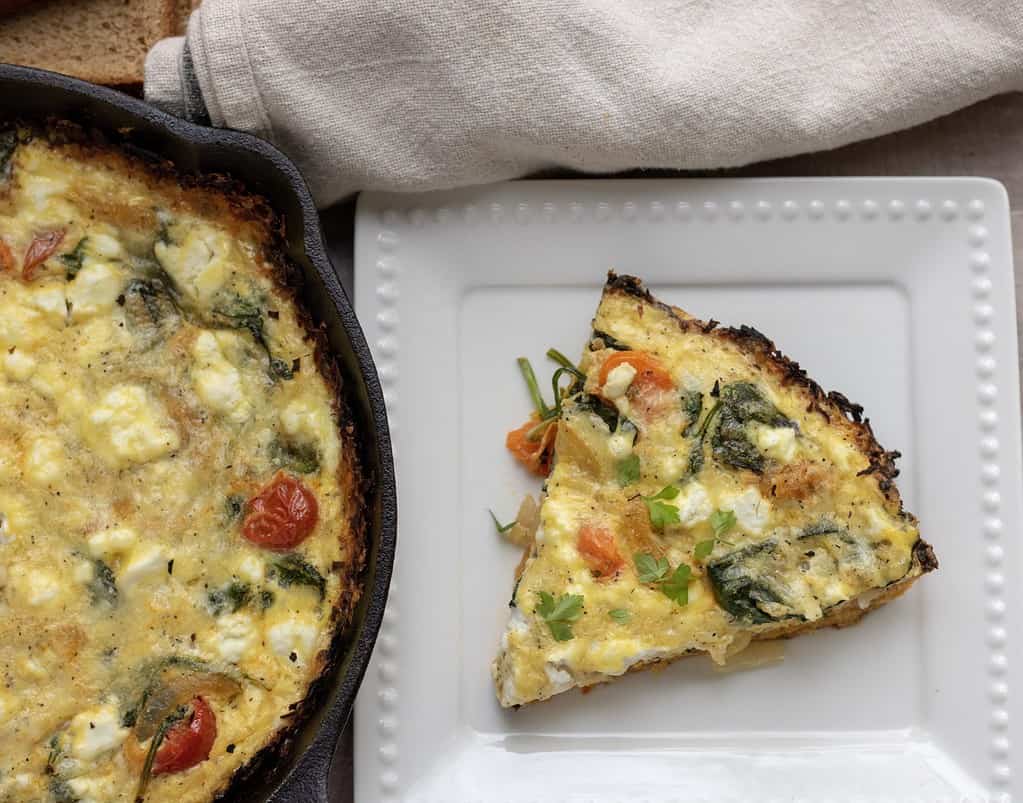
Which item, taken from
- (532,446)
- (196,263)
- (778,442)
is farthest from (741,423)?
(196,263)

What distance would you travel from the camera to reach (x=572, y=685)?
3213 millimetres

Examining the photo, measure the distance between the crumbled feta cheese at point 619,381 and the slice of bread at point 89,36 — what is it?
175cm

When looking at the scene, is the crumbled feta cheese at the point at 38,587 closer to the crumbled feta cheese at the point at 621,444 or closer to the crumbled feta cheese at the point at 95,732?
the crumbled feta cheese at the point at 95,732

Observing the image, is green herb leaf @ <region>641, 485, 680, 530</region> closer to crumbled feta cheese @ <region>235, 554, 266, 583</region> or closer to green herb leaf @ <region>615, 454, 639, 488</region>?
green herb leaf @ <region>615, 454, 639, 488</region>

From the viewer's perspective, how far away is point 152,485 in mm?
2791

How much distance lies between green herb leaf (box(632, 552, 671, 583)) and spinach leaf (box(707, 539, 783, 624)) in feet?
0.44

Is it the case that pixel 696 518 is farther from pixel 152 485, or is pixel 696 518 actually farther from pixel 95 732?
pixel 95 732

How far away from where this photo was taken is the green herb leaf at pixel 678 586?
3.07 meters

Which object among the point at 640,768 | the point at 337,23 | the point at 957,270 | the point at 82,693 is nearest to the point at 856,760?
the point at 640,768

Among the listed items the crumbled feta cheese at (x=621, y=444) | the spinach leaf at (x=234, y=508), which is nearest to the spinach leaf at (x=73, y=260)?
the spinach leaf at (x=234, y=508)

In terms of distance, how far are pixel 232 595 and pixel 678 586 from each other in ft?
3.85

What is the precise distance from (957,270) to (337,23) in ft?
6.56

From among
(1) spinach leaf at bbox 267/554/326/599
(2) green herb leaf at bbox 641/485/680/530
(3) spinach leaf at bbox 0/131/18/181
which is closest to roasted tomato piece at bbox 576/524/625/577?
(2) green herb leaf at bbox 641/485/680/530

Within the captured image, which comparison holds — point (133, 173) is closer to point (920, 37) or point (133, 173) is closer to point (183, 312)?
point (183, 312)
